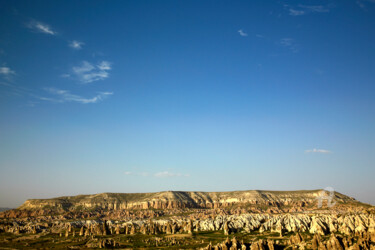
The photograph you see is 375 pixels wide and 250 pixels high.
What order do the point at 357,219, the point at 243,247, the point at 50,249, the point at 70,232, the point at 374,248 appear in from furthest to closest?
the point at 70,232, the point at 50,249, the point at 357,219, the point at 243,247, the point at 374,248

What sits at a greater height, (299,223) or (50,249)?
(299,223)

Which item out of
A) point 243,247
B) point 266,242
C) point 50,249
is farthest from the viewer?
point 50,249

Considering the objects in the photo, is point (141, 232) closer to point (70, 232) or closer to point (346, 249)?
point (70, 232)

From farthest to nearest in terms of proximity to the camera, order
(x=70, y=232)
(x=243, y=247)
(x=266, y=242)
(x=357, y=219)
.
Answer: (x=70, y=232), (x=357, y=219), (x=266, y=242), (x=243, y=247)

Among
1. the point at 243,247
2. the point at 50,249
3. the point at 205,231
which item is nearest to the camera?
the point at 243,247

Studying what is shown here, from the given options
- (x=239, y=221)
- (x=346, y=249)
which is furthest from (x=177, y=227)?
(x=346, y=249)

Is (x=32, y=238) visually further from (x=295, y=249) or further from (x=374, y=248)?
(x=374, y=248)

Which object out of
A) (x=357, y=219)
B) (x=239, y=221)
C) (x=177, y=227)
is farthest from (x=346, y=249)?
(x=177, y=227)

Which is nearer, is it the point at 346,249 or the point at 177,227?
the point at 346,249

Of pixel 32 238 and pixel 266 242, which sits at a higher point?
pixel 266 242
